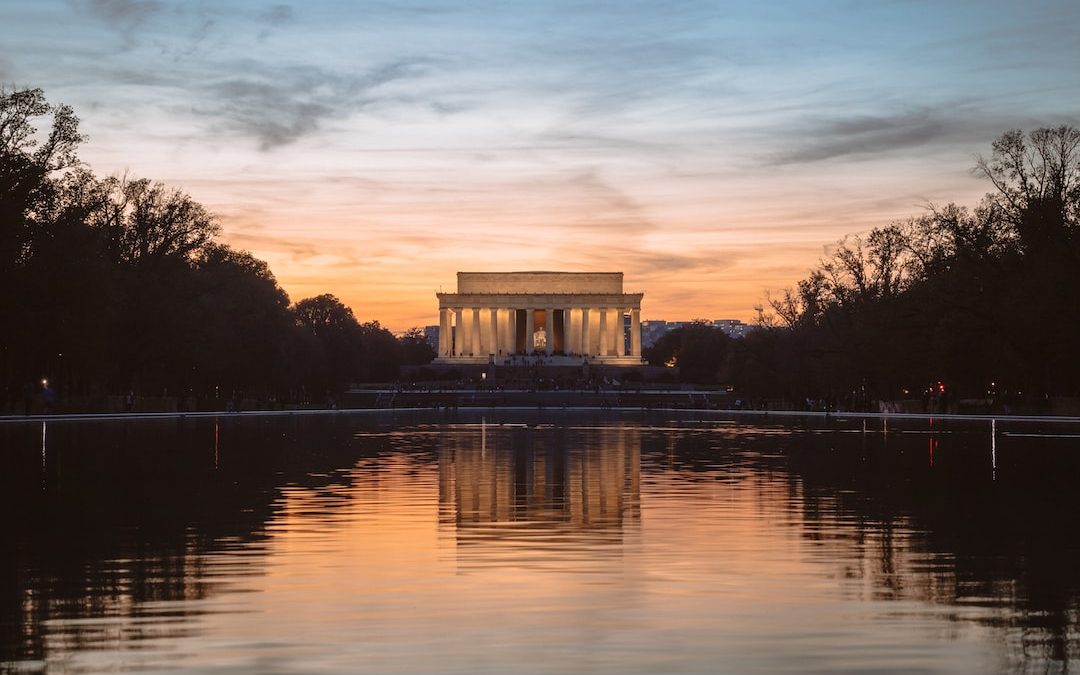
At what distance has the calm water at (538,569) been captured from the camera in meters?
9.91

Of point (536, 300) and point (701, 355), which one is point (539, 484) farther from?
point (701, 355)

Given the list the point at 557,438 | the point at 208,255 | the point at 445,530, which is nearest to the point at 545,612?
the point at 445,530

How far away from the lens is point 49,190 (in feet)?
216

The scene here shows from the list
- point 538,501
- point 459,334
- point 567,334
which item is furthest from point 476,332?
point 538,501

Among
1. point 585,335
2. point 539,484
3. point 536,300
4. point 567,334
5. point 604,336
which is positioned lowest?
point 539,484

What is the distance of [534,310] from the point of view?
7466 inches

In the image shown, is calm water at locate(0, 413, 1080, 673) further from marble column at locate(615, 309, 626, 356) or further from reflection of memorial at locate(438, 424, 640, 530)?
marble column at locate(615, 309, 626, 356)

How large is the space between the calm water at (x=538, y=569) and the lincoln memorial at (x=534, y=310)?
497ft

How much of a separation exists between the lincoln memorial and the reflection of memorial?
13694cm

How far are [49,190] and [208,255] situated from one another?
33.8m

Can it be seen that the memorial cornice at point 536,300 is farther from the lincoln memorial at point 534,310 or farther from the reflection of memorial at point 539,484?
the reflection of memorial at point 539,484

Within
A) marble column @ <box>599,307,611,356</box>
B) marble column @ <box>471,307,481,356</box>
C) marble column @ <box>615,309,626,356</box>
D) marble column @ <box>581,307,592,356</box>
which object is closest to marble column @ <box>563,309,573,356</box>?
marble column @ <box>581,307,592,356</box>

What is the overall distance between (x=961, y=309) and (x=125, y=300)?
143 ft

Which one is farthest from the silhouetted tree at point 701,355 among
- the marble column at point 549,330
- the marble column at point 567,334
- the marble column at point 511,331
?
the marble column at point 511,331
